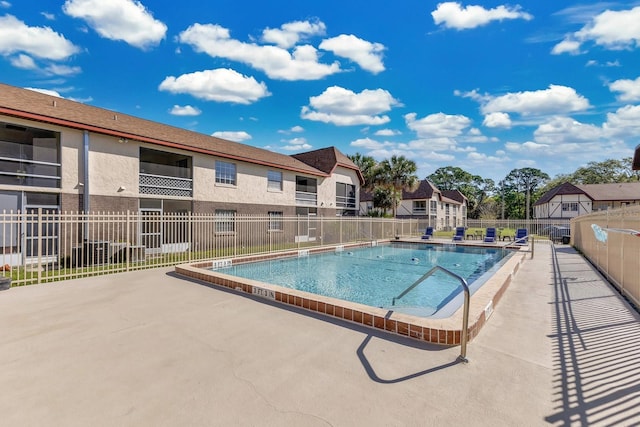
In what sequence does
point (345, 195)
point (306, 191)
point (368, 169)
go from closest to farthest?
point (306, 191), point (345, 195), point (368, 169)

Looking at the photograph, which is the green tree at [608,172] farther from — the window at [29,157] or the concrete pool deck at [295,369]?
the window at [29,157]

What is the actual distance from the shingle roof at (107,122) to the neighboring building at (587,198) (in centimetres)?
4155

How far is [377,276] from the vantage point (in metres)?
11.5

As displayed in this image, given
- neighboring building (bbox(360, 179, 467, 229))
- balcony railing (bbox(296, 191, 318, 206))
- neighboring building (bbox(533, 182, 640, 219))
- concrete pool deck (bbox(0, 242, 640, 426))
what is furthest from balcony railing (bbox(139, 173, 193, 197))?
neighboring building (bbox(533, 182, 640, 219))

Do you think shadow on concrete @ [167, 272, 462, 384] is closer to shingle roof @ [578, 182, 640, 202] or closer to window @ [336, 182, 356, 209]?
window @ [336, 182, 356, 209]

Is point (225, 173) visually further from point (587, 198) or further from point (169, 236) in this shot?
point (587, 198)

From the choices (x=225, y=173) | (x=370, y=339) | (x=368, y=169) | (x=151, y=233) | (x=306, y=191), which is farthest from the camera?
(x=368, y=169)

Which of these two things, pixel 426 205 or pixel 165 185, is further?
pixel 426 205

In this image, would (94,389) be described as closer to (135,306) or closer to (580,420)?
(135,306)

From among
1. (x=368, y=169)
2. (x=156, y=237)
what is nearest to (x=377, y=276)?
(x=156, y=237)

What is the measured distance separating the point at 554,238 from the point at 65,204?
A: 106ft

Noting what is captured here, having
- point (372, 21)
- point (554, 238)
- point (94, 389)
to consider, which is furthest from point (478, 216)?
point (94, 389)

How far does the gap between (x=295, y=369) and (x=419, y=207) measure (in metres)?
41.2

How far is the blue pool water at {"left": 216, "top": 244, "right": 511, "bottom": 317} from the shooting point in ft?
27.1
